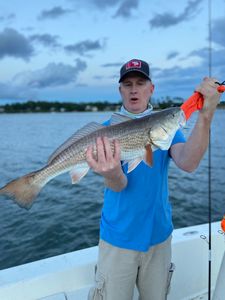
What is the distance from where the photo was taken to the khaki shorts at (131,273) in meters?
2.99

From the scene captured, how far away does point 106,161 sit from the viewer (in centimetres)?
274

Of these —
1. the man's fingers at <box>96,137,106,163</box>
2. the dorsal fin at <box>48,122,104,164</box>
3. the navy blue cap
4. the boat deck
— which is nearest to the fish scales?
the dorsal fin at <box>48,122,104,164</box>

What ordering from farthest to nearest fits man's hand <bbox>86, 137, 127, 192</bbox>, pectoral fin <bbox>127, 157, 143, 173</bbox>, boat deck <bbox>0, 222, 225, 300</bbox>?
1. boat deck <bbox>0, 222, 225, 300</bbox>
2. pectoral fin <bbox>127, 157, 143, 173</bbox>
3. man's hand <bbox>86, 137, 127, 192</bbox>

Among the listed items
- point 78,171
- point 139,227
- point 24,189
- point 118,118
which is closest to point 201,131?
point 118,118

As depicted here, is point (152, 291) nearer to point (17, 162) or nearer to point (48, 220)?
point (48, 220)

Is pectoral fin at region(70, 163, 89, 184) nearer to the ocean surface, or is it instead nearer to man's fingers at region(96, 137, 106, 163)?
man's fingers at region(96, 137, 106, 163)

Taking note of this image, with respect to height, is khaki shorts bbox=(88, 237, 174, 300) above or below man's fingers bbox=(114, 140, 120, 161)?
below

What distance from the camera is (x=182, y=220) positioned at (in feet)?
33.2

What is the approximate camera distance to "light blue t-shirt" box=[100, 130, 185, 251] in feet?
9.71

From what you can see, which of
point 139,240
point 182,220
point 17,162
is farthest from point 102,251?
point 17,162

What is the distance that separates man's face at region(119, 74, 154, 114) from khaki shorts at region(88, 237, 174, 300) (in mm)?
1330

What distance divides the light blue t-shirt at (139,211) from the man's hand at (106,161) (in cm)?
25

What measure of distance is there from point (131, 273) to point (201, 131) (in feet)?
4.71

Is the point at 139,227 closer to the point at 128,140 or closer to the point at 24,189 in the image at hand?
the point at 128,140
